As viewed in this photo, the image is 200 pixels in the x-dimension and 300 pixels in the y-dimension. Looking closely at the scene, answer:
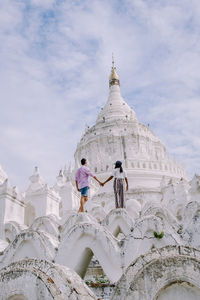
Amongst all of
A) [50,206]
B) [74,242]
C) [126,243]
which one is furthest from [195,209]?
[50,206]

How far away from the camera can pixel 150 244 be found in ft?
18.0

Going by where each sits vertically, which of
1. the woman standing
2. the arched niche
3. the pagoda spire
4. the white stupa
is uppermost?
the pagoda spire

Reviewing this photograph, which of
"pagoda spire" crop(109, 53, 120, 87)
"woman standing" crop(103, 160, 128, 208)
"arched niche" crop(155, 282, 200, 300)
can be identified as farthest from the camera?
"pagoda spire" crop(109, 53, 120, 87)

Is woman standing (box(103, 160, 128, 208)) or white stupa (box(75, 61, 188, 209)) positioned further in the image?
white stupa (box(75, 61, 188, 209))

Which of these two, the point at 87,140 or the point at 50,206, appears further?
the point at 87,140

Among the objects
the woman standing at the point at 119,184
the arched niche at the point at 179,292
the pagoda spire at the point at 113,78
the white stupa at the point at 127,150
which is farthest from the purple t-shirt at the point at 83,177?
the pagoda spire at the point at 113,78

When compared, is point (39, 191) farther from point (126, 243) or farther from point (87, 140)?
point (87, 140)

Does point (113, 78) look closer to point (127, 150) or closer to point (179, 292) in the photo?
point (127, 150)

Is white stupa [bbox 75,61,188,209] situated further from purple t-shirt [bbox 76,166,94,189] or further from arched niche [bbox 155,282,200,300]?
arched niche [bbox 155,282,200,300]

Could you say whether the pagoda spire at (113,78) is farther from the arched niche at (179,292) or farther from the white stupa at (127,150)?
the arched niche at (179,292)

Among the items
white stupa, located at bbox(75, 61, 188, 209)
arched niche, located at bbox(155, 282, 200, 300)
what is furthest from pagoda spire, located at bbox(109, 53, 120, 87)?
arched niche, located at bbox(155, 282, 200, 300)

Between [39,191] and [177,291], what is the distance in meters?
16.4

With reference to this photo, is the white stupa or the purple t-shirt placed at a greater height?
the white stupa

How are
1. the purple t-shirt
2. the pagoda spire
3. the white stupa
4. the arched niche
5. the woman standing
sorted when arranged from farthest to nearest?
the pagoda spire, the white stupa, the woman standing, the purple t-shirt, the arched niche
